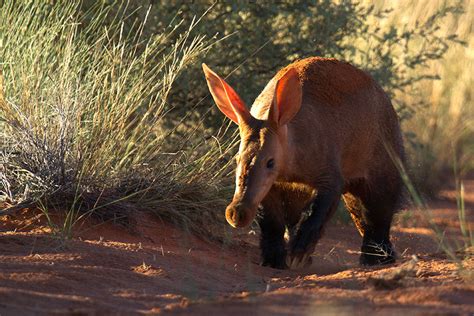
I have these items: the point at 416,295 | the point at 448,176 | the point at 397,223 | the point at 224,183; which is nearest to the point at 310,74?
the point at 224,183

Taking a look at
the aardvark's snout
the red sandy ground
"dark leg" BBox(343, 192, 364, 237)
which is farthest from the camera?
"dark leg" BBox(343, 192, 364, 237)

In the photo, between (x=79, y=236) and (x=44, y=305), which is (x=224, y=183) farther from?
(x=44, y=305)

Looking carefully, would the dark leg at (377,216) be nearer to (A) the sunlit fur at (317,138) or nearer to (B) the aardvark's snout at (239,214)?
(A) the sunlit fur at (317,138)

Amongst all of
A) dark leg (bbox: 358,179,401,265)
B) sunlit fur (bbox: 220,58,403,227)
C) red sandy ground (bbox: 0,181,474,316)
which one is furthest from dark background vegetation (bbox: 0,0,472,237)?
dark leg (bbox: 358,179,401,265)

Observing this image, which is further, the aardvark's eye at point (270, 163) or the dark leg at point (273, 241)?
the dark leg at point (273, 241)

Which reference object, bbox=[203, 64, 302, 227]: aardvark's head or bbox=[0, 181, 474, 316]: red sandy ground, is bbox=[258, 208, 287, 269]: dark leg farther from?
bbox=[203, 64, 302, 227]: aardvark's head

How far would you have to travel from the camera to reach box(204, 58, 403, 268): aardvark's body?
6.54 metres

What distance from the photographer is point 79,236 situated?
7.16 metres

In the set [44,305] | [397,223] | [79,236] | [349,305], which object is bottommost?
[397,223]

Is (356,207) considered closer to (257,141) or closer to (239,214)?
(257,141)

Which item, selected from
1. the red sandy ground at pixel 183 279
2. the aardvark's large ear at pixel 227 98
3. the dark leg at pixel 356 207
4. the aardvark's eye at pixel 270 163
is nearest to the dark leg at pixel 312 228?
the red sandy ground at pixel 183 279

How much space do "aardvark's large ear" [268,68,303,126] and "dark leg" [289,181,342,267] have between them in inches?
25.7

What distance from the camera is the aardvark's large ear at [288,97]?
22.0ft

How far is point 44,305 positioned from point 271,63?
5.63 m
